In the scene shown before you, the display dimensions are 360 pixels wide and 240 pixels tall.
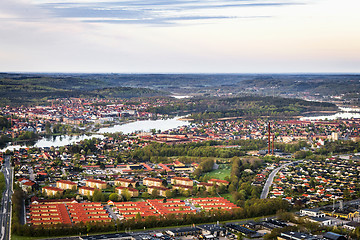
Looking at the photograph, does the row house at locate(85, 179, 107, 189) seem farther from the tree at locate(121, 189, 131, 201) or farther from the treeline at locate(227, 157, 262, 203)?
the treeline at locate(227, 157, 262, 203)

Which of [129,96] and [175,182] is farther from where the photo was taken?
[129,96]

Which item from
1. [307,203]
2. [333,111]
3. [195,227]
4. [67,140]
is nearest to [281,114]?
[333,111]

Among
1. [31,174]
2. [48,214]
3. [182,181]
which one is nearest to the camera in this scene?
[48,214]

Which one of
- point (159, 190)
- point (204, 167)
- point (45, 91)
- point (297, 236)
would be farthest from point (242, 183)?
point (45, 91)

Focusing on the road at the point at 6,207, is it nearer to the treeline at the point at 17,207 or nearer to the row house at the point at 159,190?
the treeline at the point at 17,207

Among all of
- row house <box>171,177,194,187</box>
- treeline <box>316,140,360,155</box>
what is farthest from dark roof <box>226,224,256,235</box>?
treeline <box>316,140,360,155</box>

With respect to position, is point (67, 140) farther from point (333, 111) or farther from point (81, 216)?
point (333, 111)

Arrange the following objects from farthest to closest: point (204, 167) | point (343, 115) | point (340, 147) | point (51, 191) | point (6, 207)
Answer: point (343, 115) < point (340, 147) < point (204, 167) < point (51, 191) < point (6, 207)

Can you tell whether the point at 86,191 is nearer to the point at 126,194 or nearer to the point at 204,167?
the point at 126,194
